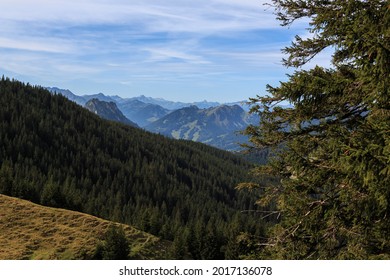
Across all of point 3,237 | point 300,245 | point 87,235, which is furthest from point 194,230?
point 300,245

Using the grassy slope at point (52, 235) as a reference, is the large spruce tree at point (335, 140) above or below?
above

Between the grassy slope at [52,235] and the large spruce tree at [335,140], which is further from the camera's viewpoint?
the grassy slope at [52,235]

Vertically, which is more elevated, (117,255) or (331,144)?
(331,144)

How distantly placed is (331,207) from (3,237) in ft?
173

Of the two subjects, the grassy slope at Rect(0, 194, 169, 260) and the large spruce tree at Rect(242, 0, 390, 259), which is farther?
the grassy slope at Rect(0, 194, 169, 260)

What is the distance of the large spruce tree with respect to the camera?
813 centimetres

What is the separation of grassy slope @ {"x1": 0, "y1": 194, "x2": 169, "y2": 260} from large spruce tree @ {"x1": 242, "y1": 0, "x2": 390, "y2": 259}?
4330cm

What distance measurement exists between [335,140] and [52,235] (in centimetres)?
5427

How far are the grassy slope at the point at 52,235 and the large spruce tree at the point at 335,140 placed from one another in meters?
43.3

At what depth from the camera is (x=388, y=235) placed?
9680 mm

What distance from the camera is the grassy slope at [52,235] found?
157 ft

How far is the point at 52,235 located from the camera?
53719 mm

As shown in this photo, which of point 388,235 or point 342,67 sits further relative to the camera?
point 342,67

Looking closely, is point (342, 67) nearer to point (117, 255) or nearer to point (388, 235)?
point (388, 235)
